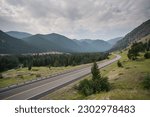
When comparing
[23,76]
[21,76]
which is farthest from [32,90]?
[23,76]

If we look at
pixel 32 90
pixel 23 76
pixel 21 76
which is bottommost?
pixel 32 90

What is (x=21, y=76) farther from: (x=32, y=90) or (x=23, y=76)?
(x=32, y=90)

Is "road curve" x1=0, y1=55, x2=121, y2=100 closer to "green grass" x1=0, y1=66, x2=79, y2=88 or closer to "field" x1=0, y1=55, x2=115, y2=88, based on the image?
"field" x1=0, y1=55, x2=115, y2=88

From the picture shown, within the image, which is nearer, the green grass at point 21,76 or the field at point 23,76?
the field at point 23,76

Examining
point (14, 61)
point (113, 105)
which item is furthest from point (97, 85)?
point (14, 61)

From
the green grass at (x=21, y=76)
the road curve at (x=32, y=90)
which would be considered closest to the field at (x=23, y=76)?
the green grass at (x=21, y=76)

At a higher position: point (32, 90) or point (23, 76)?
point (23, 76)

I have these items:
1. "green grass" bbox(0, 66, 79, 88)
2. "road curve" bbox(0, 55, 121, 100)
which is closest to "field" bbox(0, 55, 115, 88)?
"green grass" bbox(0, 66, 79, 88)

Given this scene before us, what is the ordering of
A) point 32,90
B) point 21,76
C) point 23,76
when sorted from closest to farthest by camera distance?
point 32,90, point 21,76, point 23,76

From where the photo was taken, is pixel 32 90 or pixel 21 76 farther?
pixel 21 76

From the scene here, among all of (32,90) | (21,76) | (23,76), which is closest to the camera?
(32,90)

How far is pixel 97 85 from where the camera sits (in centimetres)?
2730

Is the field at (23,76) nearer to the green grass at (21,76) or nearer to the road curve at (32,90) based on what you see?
the green grass at (21,76)

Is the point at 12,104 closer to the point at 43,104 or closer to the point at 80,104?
the point at 43,104
